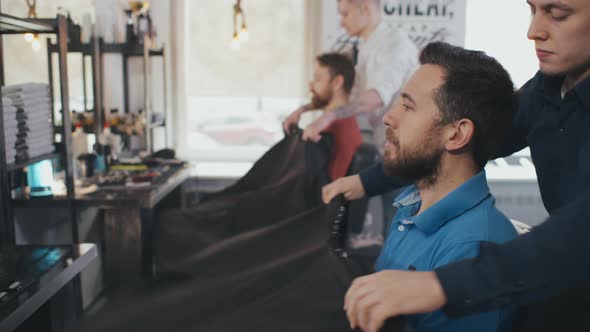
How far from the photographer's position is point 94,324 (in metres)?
1.47

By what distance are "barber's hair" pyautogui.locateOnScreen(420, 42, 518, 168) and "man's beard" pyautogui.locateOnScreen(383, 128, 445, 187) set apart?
66mm

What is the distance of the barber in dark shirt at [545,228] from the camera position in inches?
28.2

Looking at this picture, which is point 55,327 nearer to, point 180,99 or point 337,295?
point 337,295

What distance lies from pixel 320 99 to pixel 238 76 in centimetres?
95

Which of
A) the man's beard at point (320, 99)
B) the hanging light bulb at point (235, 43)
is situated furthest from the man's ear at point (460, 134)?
the hanging light bulb at point (235, 43)

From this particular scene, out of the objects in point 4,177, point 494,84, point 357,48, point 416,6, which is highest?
point 416,6

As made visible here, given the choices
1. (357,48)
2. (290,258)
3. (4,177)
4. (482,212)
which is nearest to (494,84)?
(482,212)

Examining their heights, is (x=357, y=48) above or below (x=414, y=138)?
above

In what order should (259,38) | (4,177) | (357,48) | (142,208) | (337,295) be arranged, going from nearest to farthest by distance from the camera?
(337,295) → (4,177) → (142,208) → (357,48) → (259,38)

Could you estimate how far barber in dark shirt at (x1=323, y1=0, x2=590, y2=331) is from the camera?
72cm

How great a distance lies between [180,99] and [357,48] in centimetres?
156

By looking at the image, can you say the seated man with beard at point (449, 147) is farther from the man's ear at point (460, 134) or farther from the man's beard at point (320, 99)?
the man's beard at point (320, 99)

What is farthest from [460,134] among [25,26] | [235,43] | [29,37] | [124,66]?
[124,66]

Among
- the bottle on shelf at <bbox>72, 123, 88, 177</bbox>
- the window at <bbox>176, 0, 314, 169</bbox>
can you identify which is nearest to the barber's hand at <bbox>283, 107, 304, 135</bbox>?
the window at <bbox>176, 0, 314, 169</bbox>
